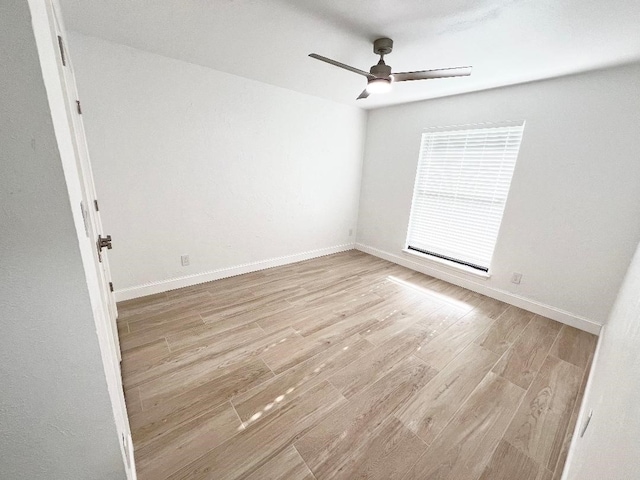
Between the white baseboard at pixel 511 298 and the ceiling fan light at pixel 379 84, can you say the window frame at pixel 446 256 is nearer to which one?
the white baseboard at pixel 511 298

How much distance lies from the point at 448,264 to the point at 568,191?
4.58 feet

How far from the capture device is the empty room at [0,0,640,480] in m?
0.59

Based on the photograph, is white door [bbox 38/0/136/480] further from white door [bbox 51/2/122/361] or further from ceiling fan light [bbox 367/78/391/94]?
ceiling fan light [bbox 367/78/391/94]

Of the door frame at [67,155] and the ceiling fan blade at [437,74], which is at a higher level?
the ceiling fan blade at [437,74]

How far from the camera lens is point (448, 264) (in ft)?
11.0

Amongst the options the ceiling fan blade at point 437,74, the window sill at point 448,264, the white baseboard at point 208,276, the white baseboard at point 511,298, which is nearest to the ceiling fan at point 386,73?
the ceiling fan blade at point 437,74

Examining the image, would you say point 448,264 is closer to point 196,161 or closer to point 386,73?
point 386,73

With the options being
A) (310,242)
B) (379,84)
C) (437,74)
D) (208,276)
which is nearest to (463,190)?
(437,74)

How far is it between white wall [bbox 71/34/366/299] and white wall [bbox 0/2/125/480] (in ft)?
7.13

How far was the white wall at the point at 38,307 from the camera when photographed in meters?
0.44

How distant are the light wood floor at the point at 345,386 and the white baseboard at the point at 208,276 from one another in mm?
111

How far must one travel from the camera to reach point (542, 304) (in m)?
2.65

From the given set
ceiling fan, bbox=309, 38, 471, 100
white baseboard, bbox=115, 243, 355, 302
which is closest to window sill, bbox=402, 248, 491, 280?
white baseboard, bbox=115, 243, 355, 302

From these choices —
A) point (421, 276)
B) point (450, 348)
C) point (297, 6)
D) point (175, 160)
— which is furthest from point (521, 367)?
point (175, 160)
